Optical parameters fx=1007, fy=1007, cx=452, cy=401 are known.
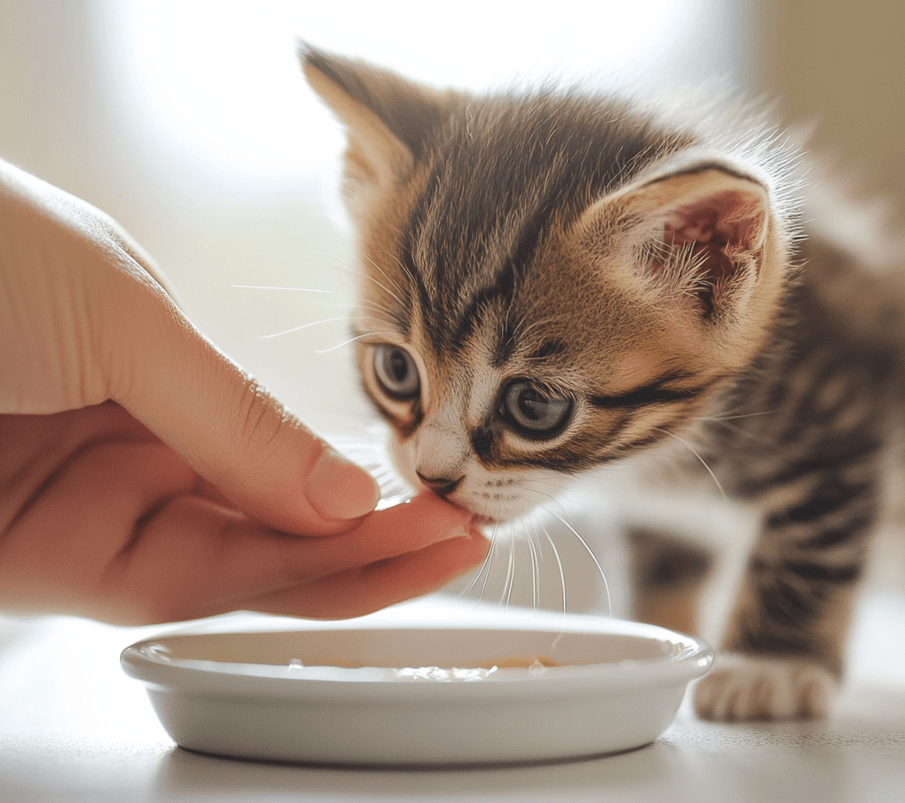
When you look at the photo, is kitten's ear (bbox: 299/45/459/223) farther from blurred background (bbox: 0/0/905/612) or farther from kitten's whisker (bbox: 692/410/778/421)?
blurred background (bbox: 0/0/905/612)

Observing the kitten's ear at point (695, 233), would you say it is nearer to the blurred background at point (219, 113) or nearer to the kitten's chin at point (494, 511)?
the kitten's chin at point (494, 511)

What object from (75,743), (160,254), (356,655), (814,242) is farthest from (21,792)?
(160,254)

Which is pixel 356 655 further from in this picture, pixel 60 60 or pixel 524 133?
pixel 60 60

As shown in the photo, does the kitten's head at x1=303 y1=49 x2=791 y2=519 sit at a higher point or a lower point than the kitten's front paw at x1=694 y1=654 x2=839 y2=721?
higher

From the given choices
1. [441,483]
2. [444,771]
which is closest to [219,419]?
[441,483]

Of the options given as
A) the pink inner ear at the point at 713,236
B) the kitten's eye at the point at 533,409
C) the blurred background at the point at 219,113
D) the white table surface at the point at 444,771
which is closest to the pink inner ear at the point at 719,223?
the pink inner ear at the point at 713,236

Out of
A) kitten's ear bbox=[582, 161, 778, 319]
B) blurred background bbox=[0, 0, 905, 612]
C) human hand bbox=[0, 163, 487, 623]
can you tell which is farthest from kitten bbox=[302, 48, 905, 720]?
blurred background bbox=[0, 0, 905, 612]
